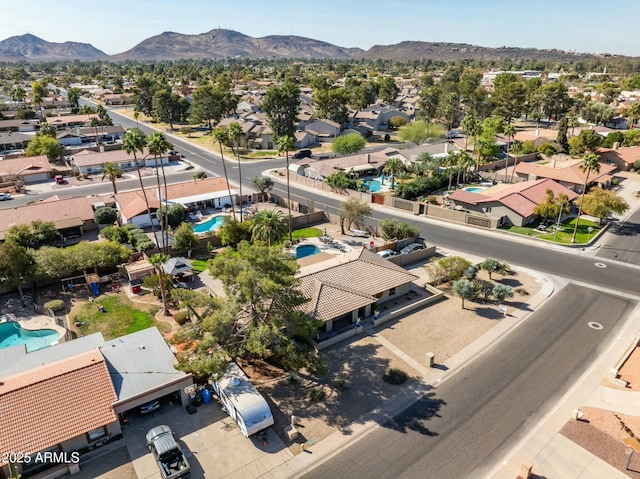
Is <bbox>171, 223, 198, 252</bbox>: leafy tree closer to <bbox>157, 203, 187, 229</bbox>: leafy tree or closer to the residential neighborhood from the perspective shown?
the residential neighborhood

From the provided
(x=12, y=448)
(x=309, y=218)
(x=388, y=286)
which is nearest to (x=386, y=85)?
(x=309, y=218)

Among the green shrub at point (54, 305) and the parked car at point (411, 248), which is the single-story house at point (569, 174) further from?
the green shrub at point (54, 305)

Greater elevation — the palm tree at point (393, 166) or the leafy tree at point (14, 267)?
the palm tree at point (393, 166)

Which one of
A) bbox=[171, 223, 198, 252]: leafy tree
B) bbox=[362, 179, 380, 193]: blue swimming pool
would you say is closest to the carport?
bbox=[171, 223, 198, 252]: leafy tree

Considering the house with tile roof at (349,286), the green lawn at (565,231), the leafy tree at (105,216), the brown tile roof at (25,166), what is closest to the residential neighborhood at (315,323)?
the house with tile roof at (349,286)

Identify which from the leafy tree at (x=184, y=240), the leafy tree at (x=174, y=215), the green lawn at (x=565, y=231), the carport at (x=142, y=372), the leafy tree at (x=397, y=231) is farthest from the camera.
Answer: the leafy tree at (x=174, y=215)

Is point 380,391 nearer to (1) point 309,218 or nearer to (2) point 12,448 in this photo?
(2) point 12,448

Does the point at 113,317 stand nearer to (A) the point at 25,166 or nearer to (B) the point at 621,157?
(A) the point at 25,166
